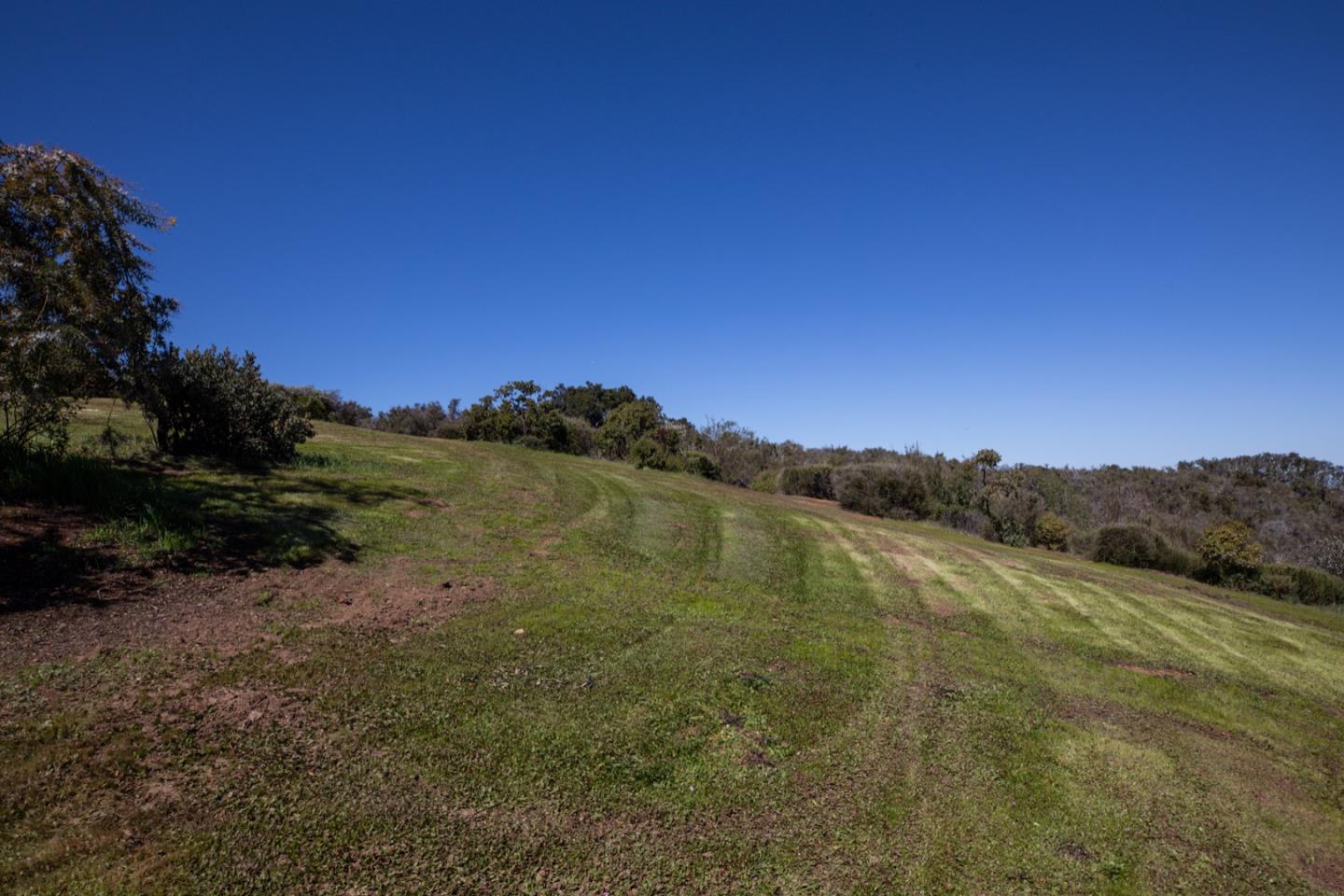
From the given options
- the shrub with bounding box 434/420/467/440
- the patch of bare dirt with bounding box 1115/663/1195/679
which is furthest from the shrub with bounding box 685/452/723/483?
the patch of bare dirt with bounding box 1115/663/1195/679

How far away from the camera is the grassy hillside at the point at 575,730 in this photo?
11.7ft

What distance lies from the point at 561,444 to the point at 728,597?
27810 millimetres

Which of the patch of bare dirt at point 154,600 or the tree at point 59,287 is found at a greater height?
the tree at point 59,287

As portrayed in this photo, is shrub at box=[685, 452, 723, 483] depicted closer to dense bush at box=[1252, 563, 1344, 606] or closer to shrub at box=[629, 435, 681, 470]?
shrub at box=[629, 435, 681, 470]

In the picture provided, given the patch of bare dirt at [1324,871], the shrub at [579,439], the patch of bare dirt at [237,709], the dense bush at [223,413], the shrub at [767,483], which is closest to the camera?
the patch of bare dirt at [1324,871]

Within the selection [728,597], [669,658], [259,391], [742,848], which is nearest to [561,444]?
[259,391]

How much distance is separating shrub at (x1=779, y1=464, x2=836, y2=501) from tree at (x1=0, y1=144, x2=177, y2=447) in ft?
94.6

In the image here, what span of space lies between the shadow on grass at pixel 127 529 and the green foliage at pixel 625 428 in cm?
2681

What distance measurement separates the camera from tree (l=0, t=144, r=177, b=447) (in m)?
7.40

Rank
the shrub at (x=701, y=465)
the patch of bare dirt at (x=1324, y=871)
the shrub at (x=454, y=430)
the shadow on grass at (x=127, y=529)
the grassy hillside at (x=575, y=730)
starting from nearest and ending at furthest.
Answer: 1. the grassy hillside at (x=575, y=730)
2. the patch of bare dirt at (x=1324, y=871)
3. the shadow on grass at (x=127, y=529)
4. the shrub at (x=701, y=465)
5. the shrub at (x=454, y=430)

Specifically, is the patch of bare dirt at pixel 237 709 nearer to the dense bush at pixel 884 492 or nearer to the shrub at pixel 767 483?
the dense bush at pixel 884 492

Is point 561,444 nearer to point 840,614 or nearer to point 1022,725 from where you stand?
point 840,614

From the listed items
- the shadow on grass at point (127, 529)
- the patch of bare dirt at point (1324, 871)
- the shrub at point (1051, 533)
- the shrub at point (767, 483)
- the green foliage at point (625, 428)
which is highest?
the green foliage at point (625, 428)

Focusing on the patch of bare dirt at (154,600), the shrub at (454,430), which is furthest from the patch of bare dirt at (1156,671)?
the shrub at (454,430)
